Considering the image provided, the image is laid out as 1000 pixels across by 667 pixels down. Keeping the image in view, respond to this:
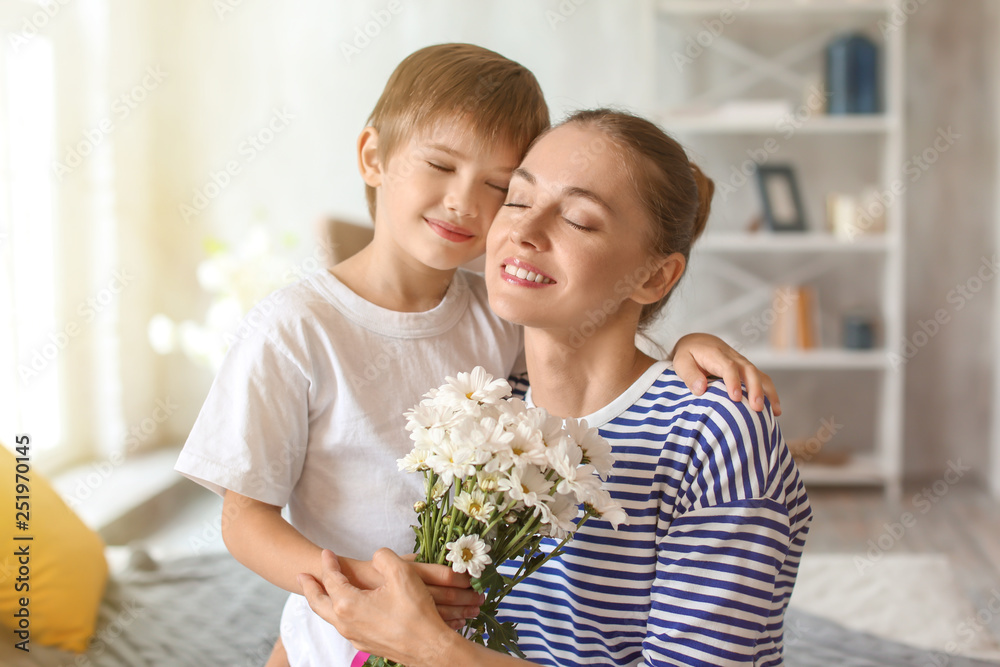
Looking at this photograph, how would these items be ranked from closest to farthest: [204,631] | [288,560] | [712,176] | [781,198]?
[288,560], [204,631], [781,198], [712,176]

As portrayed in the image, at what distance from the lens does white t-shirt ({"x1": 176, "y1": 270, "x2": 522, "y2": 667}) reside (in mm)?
1150

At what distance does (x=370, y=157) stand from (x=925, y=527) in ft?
10.0

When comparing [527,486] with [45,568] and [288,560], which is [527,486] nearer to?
[288,560]

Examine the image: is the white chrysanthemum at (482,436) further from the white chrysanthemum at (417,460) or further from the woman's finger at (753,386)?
the woman's finger at (753,386)

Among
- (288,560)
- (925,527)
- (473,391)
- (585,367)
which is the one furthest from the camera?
(925,527)

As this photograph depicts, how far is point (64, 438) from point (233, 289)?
937mm

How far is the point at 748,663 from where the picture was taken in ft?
3.31

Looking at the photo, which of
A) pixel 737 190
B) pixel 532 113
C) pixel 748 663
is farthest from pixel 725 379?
pixel 737 190

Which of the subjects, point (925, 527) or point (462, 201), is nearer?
point (462, 201)

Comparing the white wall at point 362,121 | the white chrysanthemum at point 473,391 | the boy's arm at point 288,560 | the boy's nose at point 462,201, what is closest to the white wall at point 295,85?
the white wall at point 362,121

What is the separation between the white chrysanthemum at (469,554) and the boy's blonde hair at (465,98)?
0.62 metres

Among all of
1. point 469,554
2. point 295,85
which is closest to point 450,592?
point 469,554

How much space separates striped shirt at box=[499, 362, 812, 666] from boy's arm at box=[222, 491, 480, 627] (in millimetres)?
238

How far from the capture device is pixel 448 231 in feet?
4.16
